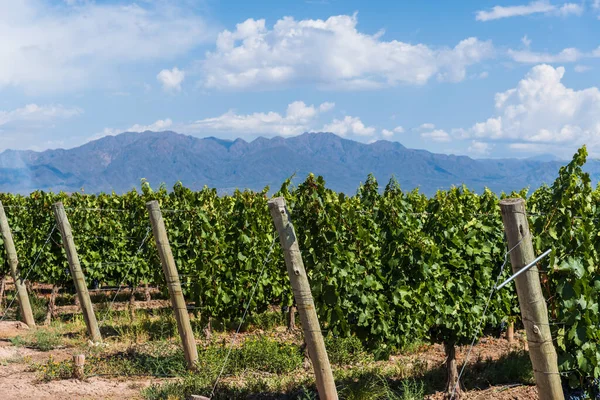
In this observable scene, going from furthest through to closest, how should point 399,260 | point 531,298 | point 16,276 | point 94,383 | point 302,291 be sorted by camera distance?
point 16,276 → point 94,383 → point 399,260 → point 302,291 → point 531,298

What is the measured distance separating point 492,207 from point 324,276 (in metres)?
3.27

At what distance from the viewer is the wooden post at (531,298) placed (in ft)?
15.0

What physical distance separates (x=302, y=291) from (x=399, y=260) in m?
1.61

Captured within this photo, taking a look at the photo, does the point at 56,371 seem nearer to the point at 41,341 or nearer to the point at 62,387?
the point at 62,387

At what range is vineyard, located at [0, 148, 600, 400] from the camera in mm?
5750

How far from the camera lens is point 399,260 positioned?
730cm

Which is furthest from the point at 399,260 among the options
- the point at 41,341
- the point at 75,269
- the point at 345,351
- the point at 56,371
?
the point at 41,341

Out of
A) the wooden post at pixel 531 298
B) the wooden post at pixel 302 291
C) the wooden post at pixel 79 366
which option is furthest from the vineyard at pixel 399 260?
the wooden post at pixel 79 366

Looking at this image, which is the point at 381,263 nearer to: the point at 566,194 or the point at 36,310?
the point at 566,194

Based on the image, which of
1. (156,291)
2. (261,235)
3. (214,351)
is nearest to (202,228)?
(261,235)

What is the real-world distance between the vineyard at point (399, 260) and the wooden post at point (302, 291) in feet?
2.55

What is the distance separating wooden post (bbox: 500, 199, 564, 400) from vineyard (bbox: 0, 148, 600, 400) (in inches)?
35.2

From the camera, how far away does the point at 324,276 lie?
23.3 feet

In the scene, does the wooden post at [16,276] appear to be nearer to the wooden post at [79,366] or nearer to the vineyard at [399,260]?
the vineyard at [399,260]
